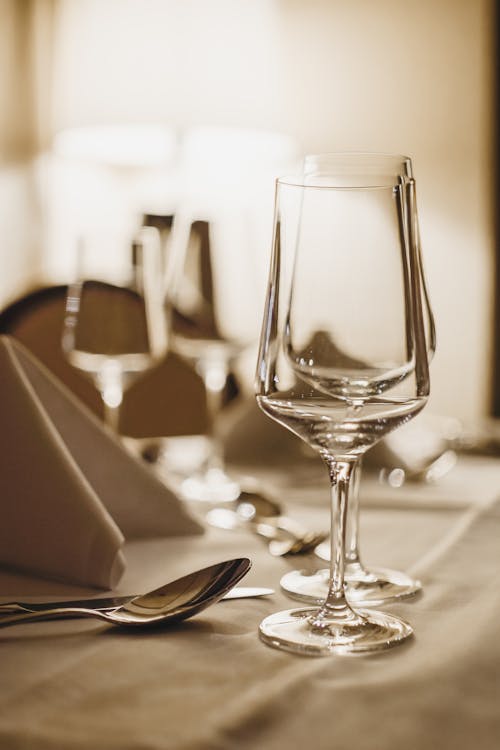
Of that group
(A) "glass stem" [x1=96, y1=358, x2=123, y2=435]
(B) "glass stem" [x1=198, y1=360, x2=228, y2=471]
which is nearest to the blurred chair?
(B) "glass stem" [x1=198, y1=360, x2=228, y2=471]

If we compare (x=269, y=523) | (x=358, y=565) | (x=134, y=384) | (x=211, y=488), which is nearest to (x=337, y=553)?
(x=358, y=565)

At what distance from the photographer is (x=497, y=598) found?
2.17 feet

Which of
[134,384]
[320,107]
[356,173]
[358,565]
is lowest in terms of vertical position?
[134,384]

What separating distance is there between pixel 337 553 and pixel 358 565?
16 centimetres

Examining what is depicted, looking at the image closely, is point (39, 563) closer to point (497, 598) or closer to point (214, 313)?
point (497, 598)

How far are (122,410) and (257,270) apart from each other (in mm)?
922

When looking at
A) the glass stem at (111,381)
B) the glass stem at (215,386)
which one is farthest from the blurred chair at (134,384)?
the glass stem at (111,381)

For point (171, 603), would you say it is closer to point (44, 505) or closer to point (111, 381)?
point (44, 505)

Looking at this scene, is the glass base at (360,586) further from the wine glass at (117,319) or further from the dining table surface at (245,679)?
the wine glass at (117,319)

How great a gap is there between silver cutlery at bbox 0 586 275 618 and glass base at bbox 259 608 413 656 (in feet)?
0.15

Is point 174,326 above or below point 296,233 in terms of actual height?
below

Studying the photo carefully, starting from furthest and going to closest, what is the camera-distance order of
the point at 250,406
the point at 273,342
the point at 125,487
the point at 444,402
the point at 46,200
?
the point at 46,200, the point at 444,402, the point at 250,406, the point at 125,487, the point at 273,342

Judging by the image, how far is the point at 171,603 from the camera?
60 centimetres

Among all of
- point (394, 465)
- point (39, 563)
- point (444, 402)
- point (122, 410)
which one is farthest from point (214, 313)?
point (444, 402)
